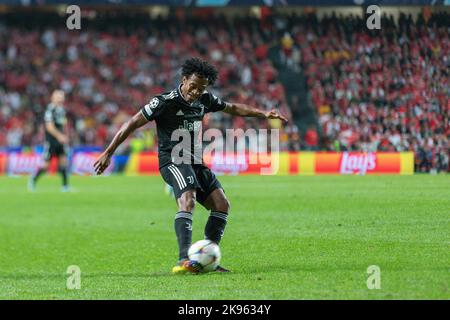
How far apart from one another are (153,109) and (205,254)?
5.43ft

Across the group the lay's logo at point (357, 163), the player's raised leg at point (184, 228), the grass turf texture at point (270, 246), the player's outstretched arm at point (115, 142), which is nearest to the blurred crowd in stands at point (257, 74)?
the lay's logo at point (357, 163)

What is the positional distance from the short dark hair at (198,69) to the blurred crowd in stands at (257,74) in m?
2.89

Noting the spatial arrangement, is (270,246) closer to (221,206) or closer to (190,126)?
(221,206)

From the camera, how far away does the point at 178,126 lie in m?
10.1

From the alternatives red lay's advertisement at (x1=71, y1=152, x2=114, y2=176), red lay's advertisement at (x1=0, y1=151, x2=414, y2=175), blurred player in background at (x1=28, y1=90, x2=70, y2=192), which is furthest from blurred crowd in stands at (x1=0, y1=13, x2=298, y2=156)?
blurred player in background at (x1=28, y1=90, x2=70, y2=192)

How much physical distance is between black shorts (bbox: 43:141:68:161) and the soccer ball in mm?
14406

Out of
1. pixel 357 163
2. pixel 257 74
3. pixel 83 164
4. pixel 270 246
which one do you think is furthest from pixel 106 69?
pixel 270 246

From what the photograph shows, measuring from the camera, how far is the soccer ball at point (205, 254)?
9469 mm

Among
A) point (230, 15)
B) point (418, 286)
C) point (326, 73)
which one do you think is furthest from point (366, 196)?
point (230, 15)

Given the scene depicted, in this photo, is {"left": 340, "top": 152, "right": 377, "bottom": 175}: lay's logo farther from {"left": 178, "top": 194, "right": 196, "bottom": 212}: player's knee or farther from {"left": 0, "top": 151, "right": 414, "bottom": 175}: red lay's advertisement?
{"left": 178, "top": 194, "right": 196, "bottom": 212}: player's knee

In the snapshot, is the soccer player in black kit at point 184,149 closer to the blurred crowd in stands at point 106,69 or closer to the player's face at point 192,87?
the player's face at point 192,87

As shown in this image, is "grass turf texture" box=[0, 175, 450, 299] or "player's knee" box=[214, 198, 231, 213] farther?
"player's knee" box=[214, 198, 231, 213]

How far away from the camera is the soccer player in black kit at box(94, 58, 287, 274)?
973cm

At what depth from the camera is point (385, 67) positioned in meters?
11.9
